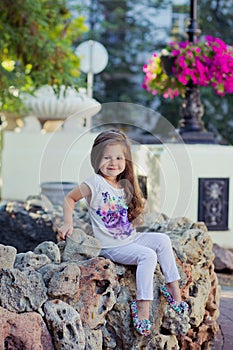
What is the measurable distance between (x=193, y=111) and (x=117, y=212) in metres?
4.66

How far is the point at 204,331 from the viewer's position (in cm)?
445

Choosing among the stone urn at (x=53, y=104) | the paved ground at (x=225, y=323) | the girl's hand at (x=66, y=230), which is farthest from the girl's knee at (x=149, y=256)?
the stone urn at (x=53, y=104)

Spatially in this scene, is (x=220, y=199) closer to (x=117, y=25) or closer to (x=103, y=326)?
(x=103, y=326)

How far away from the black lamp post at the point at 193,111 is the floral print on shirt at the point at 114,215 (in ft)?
14.4

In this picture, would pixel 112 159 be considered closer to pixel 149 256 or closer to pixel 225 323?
pixel 149 256

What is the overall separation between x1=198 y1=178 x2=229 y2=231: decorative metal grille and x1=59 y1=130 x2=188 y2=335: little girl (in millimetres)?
4080

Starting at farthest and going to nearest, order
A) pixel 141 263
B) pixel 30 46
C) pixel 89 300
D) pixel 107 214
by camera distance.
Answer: pixel 30 46, pixel 107 214, pixel 141 263, pixel 89 300

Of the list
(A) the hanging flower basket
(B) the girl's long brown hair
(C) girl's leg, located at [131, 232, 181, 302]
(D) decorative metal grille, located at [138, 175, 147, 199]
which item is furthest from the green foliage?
(C) girl's leg, located at [131, 232, 181, 302]

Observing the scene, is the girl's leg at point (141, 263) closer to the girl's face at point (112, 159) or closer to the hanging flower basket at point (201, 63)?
the girl's face at point (112, 159)

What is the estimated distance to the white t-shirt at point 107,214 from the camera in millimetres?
4008

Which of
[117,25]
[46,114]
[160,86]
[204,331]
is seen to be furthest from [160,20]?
[204,331]

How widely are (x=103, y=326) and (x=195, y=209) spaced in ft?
14.5

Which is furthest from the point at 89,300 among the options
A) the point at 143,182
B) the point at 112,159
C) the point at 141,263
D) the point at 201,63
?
the point at 201,63

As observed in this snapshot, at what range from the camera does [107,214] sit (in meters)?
4.01
